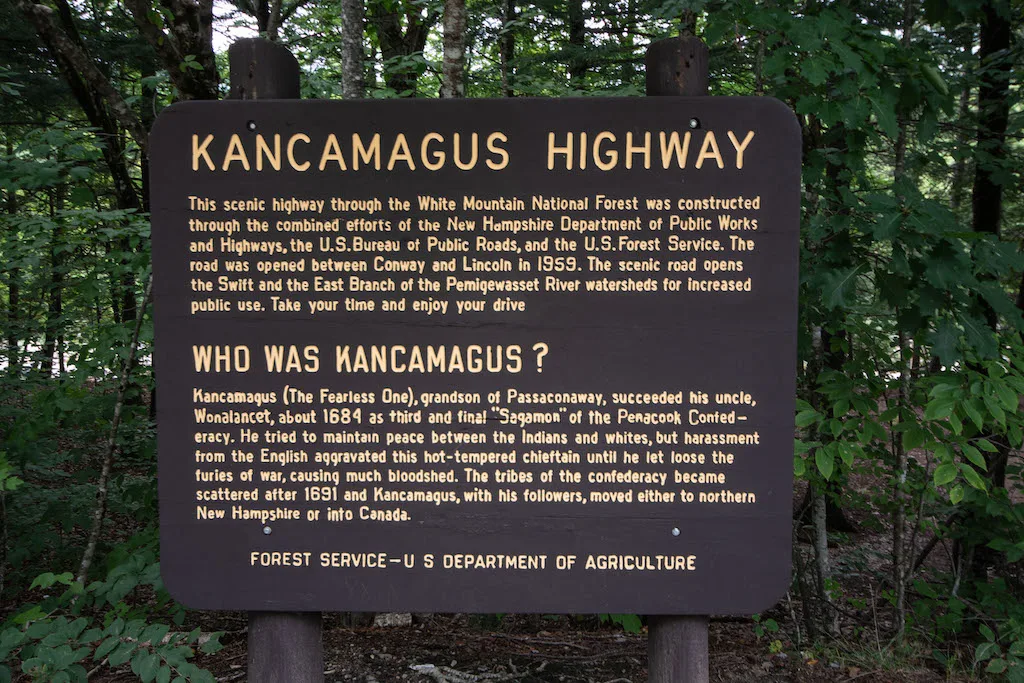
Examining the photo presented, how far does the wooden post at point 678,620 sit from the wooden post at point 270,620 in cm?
126

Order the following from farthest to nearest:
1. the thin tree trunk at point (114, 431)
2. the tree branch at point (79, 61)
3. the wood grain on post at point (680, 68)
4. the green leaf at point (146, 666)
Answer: the tree branch at point (79, 61), the thin tree trunk at point (114, 431), the green leaf at point (146, 666), the wood grain on post at point (680, 68)

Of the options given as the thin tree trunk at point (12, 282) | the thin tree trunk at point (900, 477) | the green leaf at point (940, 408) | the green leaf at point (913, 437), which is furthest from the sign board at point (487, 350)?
the thin tree trunk at point (12, 282)

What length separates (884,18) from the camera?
6.96m

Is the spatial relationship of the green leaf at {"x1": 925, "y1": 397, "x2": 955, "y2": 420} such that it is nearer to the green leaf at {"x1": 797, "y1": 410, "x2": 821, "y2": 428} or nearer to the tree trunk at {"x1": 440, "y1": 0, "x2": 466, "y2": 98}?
the green leaf at {"x1": 797, "y1": 410, "x2": 821, "y2": 428}

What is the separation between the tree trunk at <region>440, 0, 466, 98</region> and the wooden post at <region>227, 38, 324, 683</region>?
7.14 ft

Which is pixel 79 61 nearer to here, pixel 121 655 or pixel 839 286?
pixel 121 655

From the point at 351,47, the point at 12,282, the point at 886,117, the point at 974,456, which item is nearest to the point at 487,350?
the point at 886,117

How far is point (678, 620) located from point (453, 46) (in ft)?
12.3

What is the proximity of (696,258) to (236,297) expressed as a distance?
1549 millimetres

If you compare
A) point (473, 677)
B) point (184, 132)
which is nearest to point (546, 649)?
point (473, 677)

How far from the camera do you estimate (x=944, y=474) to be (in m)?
3.20

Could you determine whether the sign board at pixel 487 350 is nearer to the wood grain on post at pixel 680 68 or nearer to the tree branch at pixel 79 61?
the wood grain on post at pixel 680 68

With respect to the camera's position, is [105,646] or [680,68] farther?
[105,646]

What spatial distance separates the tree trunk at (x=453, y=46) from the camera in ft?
14.4
